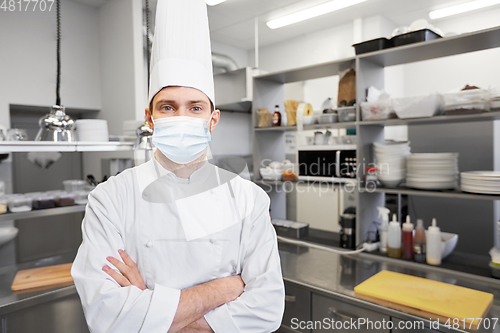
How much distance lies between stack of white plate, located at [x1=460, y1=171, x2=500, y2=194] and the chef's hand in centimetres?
167

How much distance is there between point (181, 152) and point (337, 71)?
5.69ft

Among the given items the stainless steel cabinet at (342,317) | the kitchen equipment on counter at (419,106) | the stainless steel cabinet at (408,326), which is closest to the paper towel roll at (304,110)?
→ the kitchen equipment on counter at (419,106)

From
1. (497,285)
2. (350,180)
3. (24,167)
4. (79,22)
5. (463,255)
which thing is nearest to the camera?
(497,285)

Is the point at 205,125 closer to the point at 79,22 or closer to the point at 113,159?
the point at 113,159

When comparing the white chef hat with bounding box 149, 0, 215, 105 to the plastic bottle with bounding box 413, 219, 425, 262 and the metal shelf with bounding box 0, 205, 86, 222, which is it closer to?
the metal shelf with bounding box 0, 205, 86, 222

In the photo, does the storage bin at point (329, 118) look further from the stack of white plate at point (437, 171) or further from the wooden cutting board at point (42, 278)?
the wooden cutting board at point (42, 278)

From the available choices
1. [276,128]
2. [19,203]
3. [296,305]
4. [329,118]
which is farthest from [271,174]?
[19,203]

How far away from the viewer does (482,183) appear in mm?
1710

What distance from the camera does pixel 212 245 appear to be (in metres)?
0.97

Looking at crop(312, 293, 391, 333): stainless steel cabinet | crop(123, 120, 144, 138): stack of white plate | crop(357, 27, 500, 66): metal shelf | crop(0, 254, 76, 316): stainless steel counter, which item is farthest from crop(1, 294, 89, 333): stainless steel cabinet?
crop(357, 27, 500, 66): metal shelf

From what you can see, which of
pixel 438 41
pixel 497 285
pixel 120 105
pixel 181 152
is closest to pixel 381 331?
pixel 497 285

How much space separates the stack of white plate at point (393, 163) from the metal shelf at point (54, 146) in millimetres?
1528

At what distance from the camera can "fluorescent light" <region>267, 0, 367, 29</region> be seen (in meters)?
3.20

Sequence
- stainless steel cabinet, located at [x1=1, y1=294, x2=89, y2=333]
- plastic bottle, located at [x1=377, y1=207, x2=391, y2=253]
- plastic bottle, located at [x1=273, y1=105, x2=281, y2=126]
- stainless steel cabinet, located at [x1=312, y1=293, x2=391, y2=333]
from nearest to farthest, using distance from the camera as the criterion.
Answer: stainless steel cabinet, located at [x1=312, y1=293, x2=391, y2=333], stainless steel cabinet, located at [x1=1, y1=294, x2=89, y2=333], plastic bottle, located at [x1=377, y1=207, x2=391, y2=253], plastic bottle, located at [x1=273, y1=105, x2=281, y2=126]
